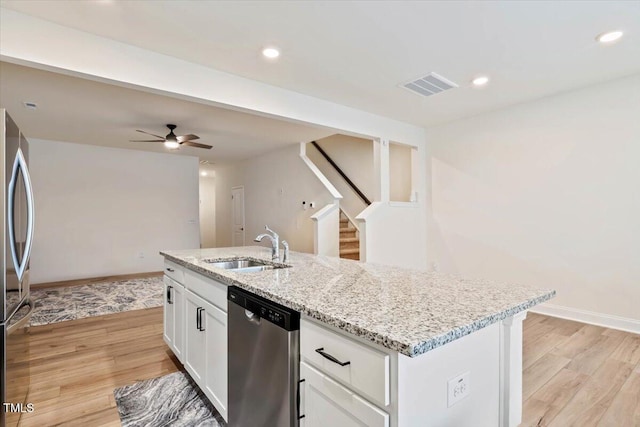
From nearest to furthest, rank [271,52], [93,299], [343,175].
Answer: [271,52]
[93,299]
[343,175]

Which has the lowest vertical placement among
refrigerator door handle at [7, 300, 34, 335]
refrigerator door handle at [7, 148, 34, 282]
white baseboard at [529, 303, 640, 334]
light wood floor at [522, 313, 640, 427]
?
light wood floor at [522, 313, 640, 427]

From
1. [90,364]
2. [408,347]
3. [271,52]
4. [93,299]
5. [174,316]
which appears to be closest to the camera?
[408,347]

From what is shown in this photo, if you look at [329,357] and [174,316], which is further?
[174,316]

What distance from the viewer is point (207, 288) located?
1.95 metres

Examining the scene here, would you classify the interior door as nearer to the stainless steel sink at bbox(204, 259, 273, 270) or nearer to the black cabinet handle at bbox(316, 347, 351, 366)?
the stainless steel sink at bbox(204, 259, 273, 270)

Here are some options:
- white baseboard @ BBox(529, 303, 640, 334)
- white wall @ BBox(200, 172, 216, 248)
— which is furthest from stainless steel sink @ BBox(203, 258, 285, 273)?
white wall @ BBox(200, 172, 216, 248)

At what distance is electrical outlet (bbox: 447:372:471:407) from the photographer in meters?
1.04

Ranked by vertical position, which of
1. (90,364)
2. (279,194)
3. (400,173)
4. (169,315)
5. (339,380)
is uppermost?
(400,173)

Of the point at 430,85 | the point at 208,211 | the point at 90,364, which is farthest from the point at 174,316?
the point at 208,211

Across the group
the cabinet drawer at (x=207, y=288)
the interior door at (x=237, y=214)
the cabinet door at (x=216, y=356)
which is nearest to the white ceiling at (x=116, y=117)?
the interior door at (x=237, y=214)

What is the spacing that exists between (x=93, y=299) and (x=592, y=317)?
6.36m

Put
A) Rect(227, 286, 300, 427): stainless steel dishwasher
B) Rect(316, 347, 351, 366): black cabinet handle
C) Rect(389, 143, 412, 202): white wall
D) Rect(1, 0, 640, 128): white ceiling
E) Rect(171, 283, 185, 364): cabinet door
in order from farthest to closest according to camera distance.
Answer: Rect(389, 143, 412, 202): white wall
Rect(171, 283, 185, 364): cabinet door
Rect(1, 0, 640, 128): white ceiling
Rect(227, 286, 300, 427): stainless steel dishwasher
Rect(316, 347, 351, 366): black cabinet handle

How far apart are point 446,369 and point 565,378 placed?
6.66 ft

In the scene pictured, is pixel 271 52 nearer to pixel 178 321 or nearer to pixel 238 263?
pixel 238 263
